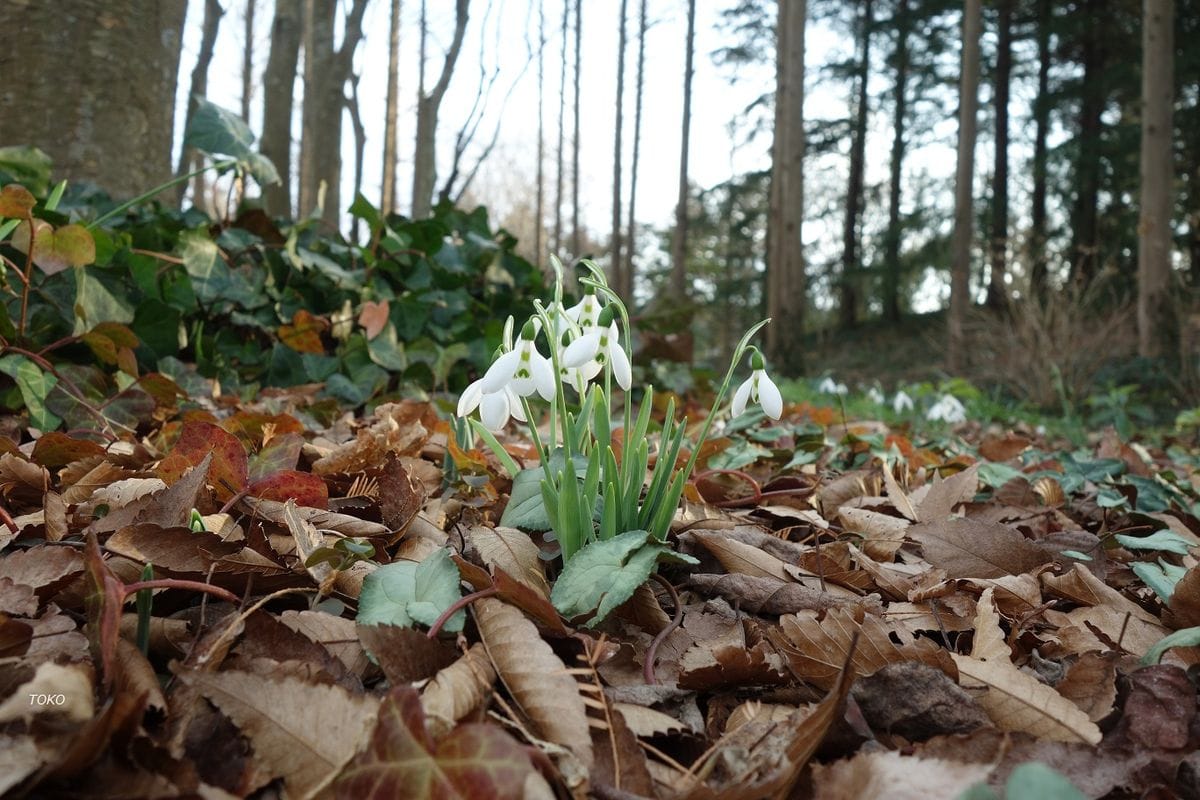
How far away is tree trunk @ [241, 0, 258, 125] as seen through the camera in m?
15.6

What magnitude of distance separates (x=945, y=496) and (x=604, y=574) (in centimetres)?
98

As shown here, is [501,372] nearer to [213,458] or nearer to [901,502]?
[213,458]

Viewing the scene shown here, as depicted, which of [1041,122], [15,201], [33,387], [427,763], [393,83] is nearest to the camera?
[427,763]

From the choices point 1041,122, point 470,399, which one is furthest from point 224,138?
point 1041,122

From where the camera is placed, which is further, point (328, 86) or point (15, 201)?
point (328, 86)

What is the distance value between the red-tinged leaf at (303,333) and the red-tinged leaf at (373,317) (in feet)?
0.46

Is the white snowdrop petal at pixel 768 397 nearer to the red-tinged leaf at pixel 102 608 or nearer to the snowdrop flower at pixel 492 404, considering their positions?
the snowdrop flower at pixel 492 404

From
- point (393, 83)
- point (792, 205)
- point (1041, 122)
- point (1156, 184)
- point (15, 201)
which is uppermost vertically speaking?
point (1041, 122)

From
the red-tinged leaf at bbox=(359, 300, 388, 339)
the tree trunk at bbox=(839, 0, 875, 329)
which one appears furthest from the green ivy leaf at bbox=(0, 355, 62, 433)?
the tree trunk at bbox=(839, 0, 875, 329)

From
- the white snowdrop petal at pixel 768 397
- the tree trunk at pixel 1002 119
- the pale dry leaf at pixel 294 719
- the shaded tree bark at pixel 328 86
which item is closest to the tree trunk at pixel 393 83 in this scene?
the shaded tree bark at pixel 328 86

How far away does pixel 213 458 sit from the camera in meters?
1.24

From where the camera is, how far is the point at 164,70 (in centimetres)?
306

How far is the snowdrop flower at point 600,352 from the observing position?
3.22 feet

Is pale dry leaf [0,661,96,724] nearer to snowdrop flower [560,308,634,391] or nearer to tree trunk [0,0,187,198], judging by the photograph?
snowdrop flower [560,308,634,391]
